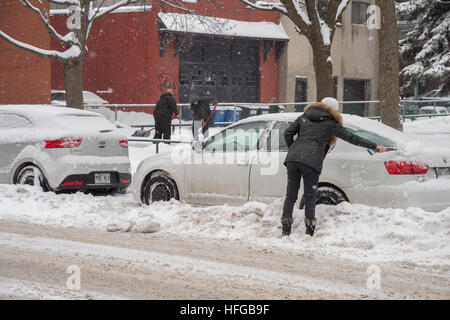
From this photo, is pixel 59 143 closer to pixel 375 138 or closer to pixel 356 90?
pixel 375 138

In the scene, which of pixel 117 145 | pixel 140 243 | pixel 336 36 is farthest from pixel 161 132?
pixel 336 36

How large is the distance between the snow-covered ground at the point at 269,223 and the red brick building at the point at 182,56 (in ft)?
64.3

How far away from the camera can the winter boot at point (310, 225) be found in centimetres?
840

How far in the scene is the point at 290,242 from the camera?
833 cm

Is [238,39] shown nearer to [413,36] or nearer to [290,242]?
[413,36]

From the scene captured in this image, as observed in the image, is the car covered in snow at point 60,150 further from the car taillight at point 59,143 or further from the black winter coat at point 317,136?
the black winter coat at point 317,136

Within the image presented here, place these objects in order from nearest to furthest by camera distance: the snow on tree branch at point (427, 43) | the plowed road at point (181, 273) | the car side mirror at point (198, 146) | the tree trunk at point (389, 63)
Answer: the plowed road at point (181, 273), the car side mirror at point (198, 146), the tree trunk at point (389, 63), the snow on tree branch at point (427, 43)

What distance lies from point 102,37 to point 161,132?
13.2 meters

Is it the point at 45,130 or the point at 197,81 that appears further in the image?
the point at 197,81

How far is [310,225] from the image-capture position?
332 inches

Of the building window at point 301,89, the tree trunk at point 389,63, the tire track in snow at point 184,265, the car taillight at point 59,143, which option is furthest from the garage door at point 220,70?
the tire track in snow at point 184,265

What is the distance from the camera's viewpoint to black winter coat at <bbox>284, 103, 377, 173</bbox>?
830 cm

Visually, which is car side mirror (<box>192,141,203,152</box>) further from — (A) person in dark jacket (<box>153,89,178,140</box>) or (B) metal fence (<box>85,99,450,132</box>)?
(B) metal fence (<box>85,99,450,132</box>)

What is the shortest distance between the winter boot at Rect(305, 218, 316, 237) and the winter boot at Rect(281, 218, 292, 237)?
0.64 ft
